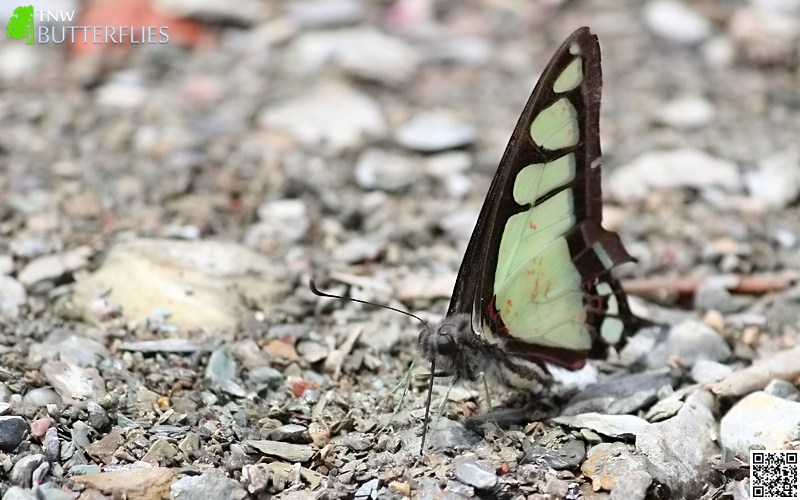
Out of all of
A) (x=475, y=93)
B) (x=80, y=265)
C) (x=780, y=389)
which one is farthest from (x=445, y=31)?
(x=780, y=389)

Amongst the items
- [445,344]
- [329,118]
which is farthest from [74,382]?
[329,118]

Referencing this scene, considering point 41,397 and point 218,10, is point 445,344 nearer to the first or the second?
point 41,397

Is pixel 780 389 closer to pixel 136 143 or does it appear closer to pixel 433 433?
pixel 433 433

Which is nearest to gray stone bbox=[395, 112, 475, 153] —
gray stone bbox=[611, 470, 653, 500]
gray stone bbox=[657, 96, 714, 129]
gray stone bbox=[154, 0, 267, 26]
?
gray stone bbox=[657, 96, 714, 129]

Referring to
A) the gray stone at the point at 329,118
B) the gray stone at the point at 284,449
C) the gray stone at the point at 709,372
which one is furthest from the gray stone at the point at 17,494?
the gray stone at the point at 329,118

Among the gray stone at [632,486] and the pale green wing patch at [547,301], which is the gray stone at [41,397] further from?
the gray stone at [632,486]

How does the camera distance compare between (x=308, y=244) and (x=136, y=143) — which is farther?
(x=136, y=143)
